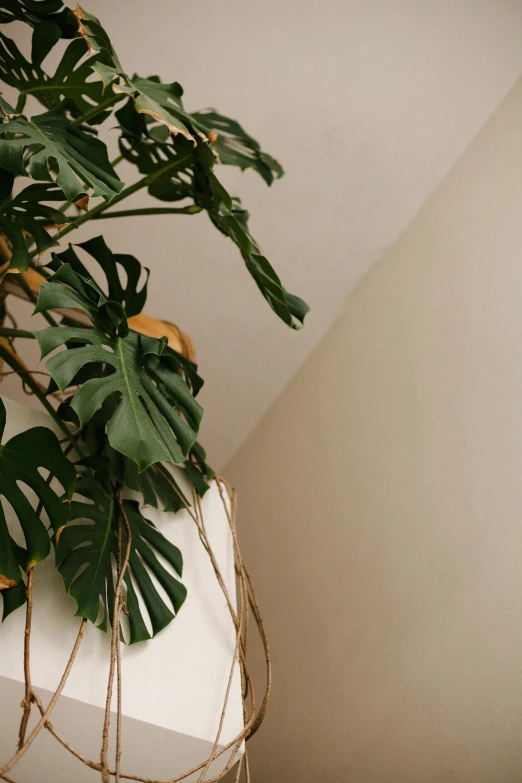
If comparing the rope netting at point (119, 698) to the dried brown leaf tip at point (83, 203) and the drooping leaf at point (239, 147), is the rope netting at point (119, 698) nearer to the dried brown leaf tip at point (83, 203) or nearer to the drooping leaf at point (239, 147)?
the dried brown leaf tip at point (83, 203)

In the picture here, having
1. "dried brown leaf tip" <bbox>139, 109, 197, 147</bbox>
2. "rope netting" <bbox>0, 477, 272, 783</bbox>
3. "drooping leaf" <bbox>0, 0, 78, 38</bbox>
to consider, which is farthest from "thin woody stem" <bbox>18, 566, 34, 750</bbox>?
"drooping leaf" <bbox>0, 0, 78, 38</bbox>

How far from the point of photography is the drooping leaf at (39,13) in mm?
949

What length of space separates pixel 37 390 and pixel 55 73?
1.77 ft

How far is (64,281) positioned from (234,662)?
584 millimetres

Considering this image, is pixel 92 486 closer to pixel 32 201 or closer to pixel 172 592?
pixel 172 592

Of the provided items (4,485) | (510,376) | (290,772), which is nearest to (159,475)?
(4,485)

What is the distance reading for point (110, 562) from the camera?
850 mm

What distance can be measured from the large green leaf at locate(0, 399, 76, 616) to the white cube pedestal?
0.08 meters

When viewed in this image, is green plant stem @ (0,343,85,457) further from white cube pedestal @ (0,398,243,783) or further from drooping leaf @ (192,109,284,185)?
drooping leaf @ (192,109,284,185)

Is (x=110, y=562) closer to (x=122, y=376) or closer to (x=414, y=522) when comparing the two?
(x=122, y=376)

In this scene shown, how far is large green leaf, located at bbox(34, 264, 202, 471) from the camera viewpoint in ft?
2.35

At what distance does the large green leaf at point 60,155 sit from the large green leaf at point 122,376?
11 cm

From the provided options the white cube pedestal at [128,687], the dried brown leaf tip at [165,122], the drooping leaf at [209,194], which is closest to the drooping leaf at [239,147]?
the drooping leaf at [209,194]

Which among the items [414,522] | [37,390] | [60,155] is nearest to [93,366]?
[37,390]
